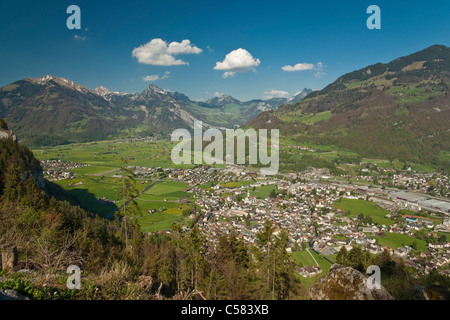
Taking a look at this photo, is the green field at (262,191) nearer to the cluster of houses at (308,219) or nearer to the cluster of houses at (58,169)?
the cluster of houses at (308,219)

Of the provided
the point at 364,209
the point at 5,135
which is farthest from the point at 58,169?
the point at 364,209

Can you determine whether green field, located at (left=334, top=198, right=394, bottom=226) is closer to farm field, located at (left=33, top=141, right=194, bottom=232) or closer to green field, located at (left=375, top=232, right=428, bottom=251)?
green field, located at (left=375, top=232, right=428, bottom=251)

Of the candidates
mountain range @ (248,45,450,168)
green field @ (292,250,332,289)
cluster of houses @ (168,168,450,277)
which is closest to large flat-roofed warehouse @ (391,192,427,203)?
cluster of houses @ (168,168,450,277)

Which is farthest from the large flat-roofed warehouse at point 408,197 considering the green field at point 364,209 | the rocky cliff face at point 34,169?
the rocky cliff face at point 34,169

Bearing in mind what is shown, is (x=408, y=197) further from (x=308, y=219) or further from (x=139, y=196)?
(x=139, y=196)
